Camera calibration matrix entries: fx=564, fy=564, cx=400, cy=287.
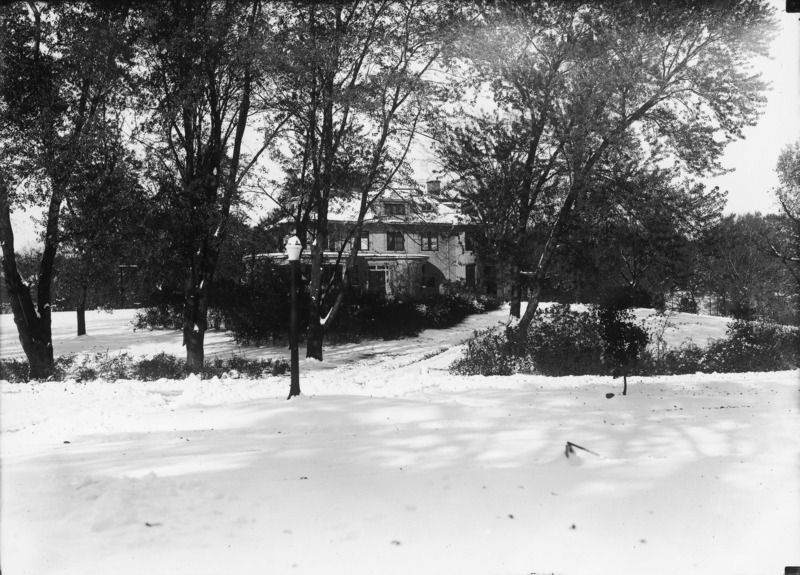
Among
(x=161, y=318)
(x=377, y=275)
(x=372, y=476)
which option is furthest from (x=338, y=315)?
(x=372, y=476)

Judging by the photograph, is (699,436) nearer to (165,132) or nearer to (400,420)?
(400,420)

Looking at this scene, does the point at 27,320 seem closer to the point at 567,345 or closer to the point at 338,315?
the point at 338,315

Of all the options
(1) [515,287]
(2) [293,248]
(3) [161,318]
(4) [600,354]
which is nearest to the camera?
(2) [293,248]

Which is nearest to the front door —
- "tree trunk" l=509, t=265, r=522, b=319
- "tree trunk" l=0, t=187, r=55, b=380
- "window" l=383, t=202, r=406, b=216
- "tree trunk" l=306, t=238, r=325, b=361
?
"window" l=383, t=202, r=406, b=216

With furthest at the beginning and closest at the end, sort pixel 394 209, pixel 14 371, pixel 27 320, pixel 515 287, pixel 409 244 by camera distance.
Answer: pixel 409 244, pixel 394 209, pixel 515 287, pixel 27 320, pixel 14 371

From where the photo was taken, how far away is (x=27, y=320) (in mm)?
13258

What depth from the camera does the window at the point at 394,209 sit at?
18306mm

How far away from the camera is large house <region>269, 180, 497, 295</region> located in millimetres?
17922

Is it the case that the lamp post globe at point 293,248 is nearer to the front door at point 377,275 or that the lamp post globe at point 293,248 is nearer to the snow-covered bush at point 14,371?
the snow-covered bush at point 14,371

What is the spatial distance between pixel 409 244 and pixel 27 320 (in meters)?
28.6

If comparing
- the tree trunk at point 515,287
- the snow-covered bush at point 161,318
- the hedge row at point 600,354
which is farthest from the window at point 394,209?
the snow-covered bush at point 161,318

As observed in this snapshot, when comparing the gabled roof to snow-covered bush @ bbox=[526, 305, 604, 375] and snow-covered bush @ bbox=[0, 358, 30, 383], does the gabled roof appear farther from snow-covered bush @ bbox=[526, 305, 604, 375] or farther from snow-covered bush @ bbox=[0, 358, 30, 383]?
snow-covered bush @ bbox=[0, 358, 30, 383]

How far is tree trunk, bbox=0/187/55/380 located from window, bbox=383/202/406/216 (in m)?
9.82

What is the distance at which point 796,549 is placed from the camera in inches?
115
